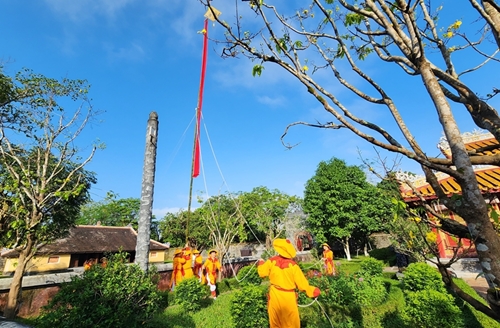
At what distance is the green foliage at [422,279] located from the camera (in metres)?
6.77

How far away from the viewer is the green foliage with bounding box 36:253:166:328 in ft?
13.3

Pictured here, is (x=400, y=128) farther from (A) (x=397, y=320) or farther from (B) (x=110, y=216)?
(B) (x=110, y=216)

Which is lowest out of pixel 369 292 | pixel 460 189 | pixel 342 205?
pixel 369 292

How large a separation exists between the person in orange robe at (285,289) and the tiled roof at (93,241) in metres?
20.2

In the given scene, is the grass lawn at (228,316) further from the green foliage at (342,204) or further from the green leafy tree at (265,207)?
the green leafy tree at (265,207)

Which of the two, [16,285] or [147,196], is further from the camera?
[147,196]

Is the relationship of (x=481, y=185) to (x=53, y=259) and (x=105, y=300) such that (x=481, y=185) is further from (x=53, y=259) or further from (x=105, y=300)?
(x=53, y=259)

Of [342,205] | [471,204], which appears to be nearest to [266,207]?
[342,205]

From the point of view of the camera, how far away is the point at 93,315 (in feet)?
13.9

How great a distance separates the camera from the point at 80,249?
2328cm

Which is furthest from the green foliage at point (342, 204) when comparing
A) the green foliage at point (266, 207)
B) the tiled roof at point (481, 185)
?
the tiled roof at point (481, 185)

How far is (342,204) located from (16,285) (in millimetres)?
23434

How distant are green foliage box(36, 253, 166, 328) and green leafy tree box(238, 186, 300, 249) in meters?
23.8

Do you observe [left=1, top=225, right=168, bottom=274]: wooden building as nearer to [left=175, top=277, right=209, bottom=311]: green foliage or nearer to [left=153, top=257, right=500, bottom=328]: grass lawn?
[left=175, top=277, right=209, bottom=311]: green foliage
